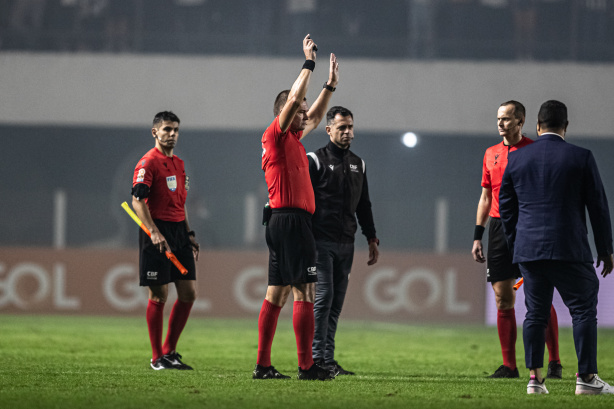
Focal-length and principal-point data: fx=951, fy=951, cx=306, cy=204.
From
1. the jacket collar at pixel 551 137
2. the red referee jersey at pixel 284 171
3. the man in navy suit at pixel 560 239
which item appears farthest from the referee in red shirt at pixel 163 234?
the jacket collar at pixel 551 137

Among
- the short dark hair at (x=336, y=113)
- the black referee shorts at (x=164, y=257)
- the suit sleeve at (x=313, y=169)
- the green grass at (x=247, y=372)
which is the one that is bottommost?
the green grass at (x=247, y=372)

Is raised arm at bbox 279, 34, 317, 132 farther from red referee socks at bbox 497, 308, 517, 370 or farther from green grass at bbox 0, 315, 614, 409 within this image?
red referee socks at bbox 497, 308, 517, 370

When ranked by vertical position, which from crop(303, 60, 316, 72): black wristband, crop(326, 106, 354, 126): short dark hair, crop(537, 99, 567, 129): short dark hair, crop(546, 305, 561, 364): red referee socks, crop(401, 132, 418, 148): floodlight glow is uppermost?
crop(401, 132, 418, 148): floodlight glow

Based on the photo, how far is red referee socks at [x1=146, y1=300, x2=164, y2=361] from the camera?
724 cm

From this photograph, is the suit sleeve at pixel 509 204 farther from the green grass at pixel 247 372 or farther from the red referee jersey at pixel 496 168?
the red referee jersey at pixel 496 168

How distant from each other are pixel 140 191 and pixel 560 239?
314 cm

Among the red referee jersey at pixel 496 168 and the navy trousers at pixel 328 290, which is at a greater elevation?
the red referee jersey at pixel 496 168

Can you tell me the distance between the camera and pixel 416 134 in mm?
20438

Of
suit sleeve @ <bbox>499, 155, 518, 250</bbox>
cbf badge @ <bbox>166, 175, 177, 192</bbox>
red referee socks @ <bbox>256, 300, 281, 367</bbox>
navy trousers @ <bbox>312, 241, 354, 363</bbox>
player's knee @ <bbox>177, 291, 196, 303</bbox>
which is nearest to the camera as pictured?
suit sleeve @ <bbox>499, 155, 518, 250</bbox>

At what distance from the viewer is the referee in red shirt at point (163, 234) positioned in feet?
23.5

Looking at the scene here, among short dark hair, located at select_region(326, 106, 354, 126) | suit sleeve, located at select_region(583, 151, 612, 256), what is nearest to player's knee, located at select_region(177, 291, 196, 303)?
short dark hair, located at select_region(326, 106, 354, 126)

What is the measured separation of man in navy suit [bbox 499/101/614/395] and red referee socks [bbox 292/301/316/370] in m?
1.38

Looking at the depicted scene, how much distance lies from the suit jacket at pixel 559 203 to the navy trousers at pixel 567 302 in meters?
0.09

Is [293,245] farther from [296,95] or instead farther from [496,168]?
[496,168]
